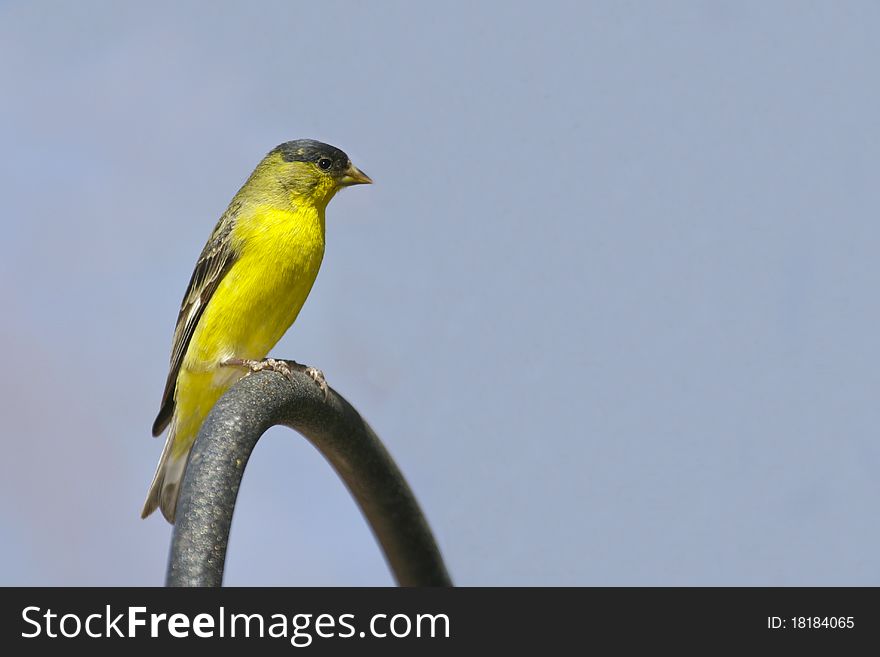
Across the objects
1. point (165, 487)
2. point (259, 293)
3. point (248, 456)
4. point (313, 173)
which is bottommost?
point (248, 456)

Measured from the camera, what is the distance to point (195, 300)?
4652 millimetres

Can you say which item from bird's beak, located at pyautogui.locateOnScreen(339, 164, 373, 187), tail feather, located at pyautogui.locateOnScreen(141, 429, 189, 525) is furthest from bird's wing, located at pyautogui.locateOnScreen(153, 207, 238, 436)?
bird's beak, located at pyautogui.locateOnScreen(339, 164, 373, 187)

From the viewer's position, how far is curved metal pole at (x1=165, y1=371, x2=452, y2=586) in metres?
2.43

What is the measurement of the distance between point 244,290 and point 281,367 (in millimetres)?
734

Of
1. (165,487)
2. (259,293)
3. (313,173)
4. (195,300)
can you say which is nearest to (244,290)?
(259,293)

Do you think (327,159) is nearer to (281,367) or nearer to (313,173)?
(313,173)

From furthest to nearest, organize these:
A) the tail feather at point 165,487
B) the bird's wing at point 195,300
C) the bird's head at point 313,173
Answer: the bird's head at point 313,173, the bird's wing at point 195,300, the tail feather at point 165,487

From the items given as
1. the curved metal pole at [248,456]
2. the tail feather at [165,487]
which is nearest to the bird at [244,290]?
the tail feather at [165,487]

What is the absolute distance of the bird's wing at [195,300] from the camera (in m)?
4.60

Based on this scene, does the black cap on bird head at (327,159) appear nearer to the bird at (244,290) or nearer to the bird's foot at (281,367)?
the bird at (244,290)

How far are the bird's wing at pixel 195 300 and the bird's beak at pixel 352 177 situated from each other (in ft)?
1.76

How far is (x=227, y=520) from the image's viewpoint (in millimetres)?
2502

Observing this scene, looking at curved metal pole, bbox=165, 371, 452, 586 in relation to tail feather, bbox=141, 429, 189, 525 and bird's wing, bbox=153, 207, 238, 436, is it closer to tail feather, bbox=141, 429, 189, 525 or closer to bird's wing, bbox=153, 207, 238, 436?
tail feather, bbox=141, 429, 189, 525
